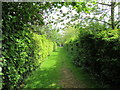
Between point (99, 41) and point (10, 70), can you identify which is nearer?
point (10, 70)

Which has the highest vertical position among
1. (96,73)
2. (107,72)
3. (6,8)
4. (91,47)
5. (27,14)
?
(6,8)

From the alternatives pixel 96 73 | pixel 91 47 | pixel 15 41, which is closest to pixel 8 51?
pixel 15 41

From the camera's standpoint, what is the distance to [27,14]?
275 centimetres

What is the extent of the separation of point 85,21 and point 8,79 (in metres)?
4.97

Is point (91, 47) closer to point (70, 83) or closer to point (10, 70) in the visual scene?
point (70, 83)

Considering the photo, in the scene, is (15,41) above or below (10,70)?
above

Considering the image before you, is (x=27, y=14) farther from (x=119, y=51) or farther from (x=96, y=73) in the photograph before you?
(x=96, y=73)

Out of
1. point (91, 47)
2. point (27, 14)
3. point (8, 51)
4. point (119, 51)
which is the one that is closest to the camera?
point (27, 14)

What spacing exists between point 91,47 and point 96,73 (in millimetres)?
1507

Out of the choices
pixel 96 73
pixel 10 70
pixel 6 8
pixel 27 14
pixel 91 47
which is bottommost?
pixel 96 73

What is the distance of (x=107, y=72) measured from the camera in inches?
158

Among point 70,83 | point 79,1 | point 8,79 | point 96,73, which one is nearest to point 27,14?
point 79,1

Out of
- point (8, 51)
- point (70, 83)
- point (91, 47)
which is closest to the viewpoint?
point (8, 51)

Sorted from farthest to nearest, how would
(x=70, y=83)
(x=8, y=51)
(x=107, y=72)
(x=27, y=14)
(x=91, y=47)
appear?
(x=91, y=47), (x=70, y=83), (x=107, y=72), (x=8, y=51), (x=27, y=14)
